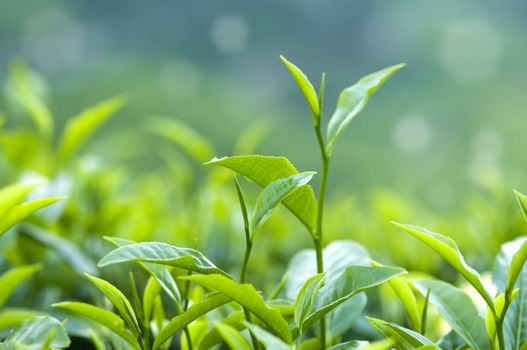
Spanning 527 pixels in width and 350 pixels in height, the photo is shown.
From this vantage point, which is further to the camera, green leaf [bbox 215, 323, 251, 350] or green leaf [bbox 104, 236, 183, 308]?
green leaf [bbox 104, 236, 183, 308]

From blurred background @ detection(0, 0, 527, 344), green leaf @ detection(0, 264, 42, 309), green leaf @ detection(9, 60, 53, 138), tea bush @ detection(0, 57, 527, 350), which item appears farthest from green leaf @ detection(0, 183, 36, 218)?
blurred background @ detection(0, 0, 527, 344)

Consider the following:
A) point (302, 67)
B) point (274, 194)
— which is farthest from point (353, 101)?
point (302, 67)

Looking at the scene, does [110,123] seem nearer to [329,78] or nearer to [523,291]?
[329,78]

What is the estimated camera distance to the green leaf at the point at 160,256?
0.58 m

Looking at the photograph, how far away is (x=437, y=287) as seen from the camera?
0.80 metres

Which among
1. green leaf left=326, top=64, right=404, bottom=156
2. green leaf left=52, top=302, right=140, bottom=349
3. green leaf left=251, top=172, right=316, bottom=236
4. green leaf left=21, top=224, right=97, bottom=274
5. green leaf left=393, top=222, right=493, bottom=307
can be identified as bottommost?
green leaf left=21, top=224, right=97, bottom=274

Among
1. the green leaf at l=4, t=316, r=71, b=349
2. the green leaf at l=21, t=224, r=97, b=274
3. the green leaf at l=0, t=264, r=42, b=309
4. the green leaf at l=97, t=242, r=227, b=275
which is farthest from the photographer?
the green leaf at l=21, t=224, r=97, b=274

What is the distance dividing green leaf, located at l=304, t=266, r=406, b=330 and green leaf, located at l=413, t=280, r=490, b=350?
0.39 ft

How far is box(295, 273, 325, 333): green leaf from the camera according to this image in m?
0.66

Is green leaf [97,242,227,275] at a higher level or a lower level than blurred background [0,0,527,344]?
higher

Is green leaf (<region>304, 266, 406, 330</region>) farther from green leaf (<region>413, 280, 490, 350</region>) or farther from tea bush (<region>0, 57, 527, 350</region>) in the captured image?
green leaf (<region>413, 280, 490, 350</region>)

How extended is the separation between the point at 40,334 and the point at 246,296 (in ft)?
0.83

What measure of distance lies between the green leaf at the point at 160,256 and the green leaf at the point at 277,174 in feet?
0.32

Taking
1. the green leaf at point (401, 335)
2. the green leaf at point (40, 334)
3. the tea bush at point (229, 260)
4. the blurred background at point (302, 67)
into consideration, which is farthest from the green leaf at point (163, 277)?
the blurred background at point (302, 67)
